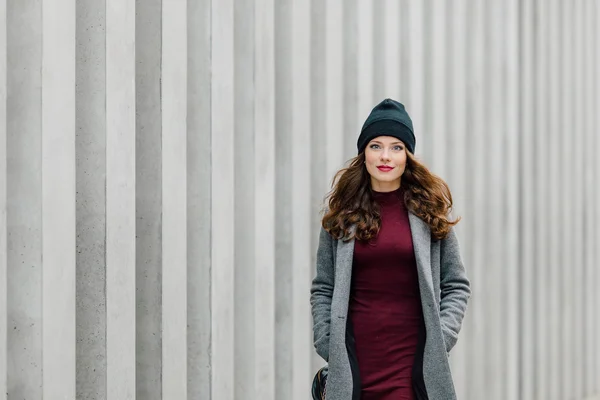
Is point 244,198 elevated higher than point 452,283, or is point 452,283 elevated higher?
point 244,198

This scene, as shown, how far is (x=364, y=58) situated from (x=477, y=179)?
136 centimetres

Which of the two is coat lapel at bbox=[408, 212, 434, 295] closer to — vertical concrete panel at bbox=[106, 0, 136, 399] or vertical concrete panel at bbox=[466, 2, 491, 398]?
vertical concrete panel at bbox=[106, 0, 136, 399]

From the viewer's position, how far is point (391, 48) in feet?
15.5

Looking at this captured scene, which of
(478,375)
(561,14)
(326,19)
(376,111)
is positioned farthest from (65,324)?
(561,14)

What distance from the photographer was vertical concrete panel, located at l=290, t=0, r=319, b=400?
4.07 meters

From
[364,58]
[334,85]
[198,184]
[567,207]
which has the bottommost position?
[567,207]

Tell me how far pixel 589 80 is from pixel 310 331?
361cm

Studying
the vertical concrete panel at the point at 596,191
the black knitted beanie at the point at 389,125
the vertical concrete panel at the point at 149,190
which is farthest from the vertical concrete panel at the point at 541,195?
the vertical concrete panel at the point at 149,190

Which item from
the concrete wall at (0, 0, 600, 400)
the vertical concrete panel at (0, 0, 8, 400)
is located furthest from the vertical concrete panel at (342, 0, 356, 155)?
the vertical concrete panel at (0, 0, 8, 400)

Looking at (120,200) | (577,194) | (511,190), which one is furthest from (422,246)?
(577,194)

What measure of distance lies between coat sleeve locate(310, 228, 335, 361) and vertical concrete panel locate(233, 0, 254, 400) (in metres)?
0.72

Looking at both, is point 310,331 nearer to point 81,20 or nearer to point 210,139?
point 210,139

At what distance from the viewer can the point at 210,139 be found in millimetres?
3605

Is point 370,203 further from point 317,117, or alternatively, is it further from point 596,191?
point 596,191
